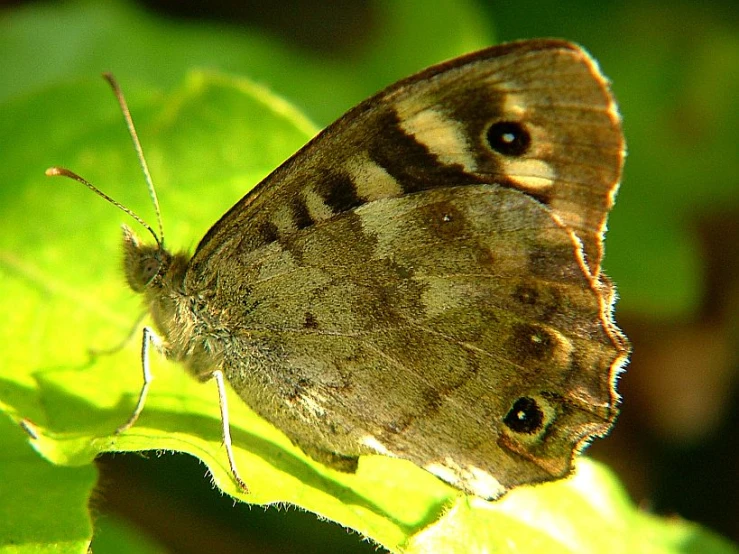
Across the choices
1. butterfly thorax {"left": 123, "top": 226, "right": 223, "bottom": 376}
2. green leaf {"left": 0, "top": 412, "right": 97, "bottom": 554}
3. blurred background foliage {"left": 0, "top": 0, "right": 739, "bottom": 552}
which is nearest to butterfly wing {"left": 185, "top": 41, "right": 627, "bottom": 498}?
butterfly thorax {"left": 123, "top": 226, "right": 223, "bottom": 376}

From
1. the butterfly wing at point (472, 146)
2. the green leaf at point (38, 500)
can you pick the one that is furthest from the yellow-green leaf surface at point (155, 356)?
the butterfly wing at point (472, 146)

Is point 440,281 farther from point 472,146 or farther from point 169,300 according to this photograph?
point 169,300

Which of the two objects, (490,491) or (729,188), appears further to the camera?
(729,188)

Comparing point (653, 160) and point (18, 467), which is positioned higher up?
point (18, 467)

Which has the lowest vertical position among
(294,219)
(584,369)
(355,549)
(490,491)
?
(355,549)

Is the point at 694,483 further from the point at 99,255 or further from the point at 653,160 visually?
the point at 99,255

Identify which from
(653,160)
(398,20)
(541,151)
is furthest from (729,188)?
(541,151)

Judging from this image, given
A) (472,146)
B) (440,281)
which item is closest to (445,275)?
(440,281)
